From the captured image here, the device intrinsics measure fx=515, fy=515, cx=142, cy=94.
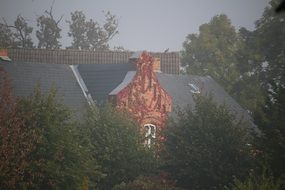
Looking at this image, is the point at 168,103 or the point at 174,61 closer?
the point at 168,103

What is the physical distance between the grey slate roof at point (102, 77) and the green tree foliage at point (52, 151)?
37.3 feet

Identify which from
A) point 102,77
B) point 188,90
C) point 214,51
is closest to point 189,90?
point 188,90

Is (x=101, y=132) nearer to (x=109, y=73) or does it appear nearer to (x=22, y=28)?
(x=109, y=73)

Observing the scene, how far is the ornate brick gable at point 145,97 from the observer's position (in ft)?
96.1

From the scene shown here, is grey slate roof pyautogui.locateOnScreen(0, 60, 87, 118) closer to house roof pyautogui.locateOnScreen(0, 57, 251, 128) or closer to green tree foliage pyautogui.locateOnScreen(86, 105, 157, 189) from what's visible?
house roof pyautogui.locateOnScreen(0, 57, 251, 128)

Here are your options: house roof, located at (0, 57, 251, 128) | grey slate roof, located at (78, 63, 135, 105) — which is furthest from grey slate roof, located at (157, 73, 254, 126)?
grey slate roof, located at (78, 63, 135, 105)

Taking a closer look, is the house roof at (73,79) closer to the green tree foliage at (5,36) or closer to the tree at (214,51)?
the tree at (214,51)

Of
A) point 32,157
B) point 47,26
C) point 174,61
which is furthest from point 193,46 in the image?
point 32,157

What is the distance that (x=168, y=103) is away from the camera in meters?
31.2

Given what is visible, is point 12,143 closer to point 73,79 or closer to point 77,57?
point 73,79

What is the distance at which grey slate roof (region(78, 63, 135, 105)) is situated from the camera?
31344 millimetres

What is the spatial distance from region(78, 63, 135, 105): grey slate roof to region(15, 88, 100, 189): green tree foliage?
37.3ft

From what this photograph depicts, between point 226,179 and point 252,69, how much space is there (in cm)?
2512

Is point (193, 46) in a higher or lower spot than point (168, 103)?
higher
